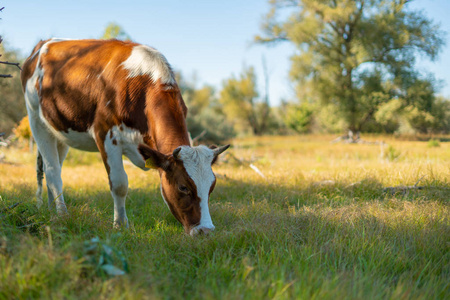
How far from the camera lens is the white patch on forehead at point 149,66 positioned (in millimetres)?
3616

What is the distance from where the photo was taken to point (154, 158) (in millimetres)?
3055

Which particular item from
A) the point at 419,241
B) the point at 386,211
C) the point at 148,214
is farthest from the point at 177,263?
the point at 386,211

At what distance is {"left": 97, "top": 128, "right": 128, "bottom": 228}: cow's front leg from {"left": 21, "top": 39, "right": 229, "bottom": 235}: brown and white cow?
0.04 feet

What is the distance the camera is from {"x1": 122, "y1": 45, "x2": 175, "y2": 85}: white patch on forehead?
11.9ft

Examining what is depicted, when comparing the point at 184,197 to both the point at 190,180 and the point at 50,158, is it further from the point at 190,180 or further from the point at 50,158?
the point at 50,158

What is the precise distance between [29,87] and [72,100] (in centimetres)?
115

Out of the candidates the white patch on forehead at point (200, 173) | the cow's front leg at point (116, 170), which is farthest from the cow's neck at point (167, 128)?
the cow's front leg at point (116, 170)

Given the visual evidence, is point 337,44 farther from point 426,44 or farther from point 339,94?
point 426,44

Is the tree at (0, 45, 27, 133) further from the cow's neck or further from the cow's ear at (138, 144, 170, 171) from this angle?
the cow's ear at (138, 144, 170, 171)

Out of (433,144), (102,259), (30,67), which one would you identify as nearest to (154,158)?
(102,259)

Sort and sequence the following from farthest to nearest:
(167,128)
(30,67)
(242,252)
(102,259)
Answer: (30,67)
(167,128)
(242,252)
(102,259)

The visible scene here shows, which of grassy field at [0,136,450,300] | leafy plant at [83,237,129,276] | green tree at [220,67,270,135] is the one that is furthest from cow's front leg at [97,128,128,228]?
green tree at [220,67,270,135]

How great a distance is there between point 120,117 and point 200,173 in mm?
1229

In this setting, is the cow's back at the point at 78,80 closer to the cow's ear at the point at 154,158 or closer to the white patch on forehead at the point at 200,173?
the cow's ear at the point at 154,158
